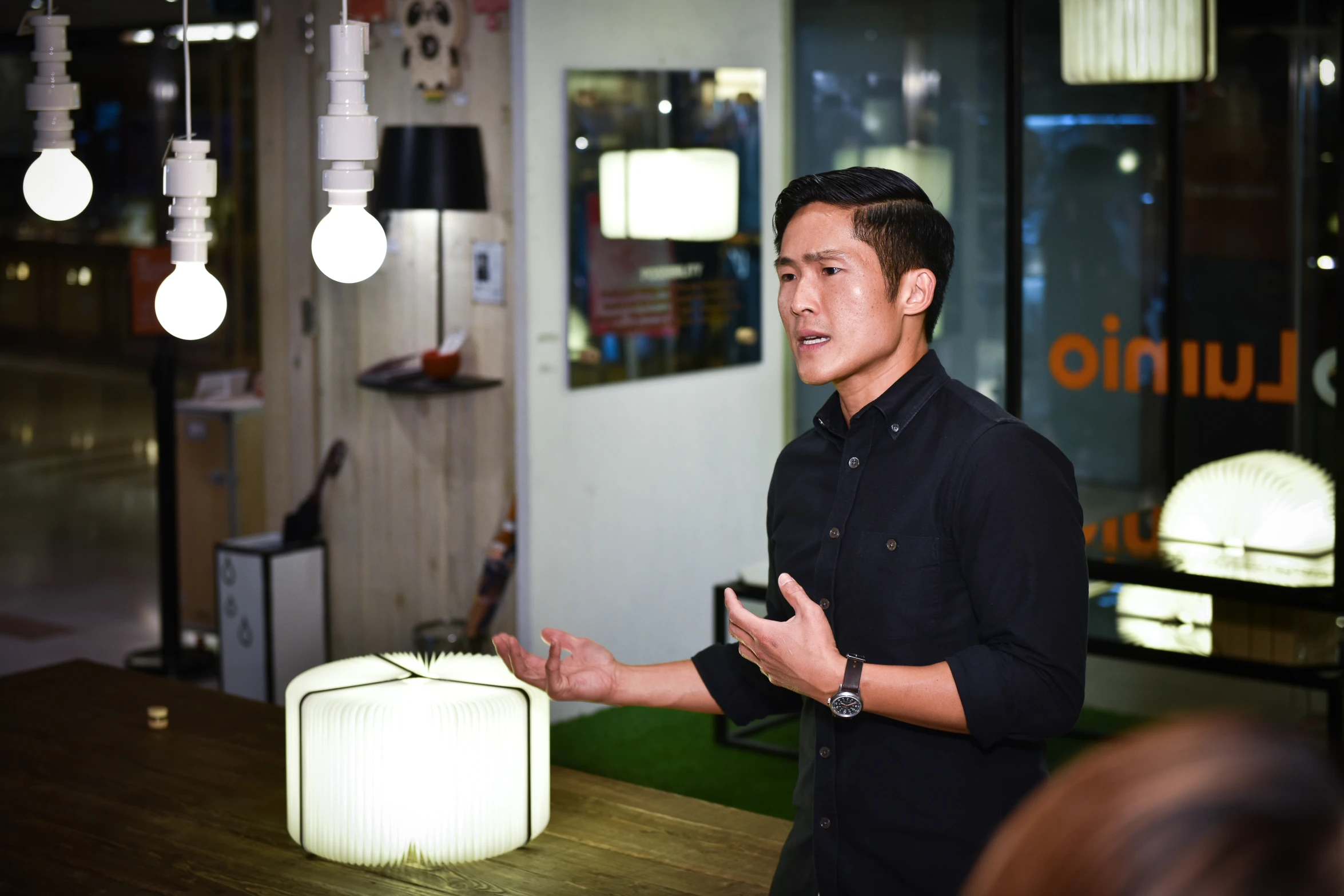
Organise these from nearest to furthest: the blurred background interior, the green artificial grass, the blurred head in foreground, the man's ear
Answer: the blurred head in foreground → the man's ear → the green artificial grass → the blurred background interior

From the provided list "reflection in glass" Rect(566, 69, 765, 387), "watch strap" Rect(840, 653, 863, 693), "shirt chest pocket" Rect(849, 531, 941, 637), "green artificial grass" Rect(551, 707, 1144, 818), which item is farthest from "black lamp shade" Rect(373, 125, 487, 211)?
"watch strap" Rect(840, 653, 863, 693)

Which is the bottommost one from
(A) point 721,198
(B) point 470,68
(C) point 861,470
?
(C) point 861,470

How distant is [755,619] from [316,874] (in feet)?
3.82

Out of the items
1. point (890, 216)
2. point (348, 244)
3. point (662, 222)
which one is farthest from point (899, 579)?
point (662, 222)

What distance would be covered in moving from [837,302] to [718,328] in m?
3.58

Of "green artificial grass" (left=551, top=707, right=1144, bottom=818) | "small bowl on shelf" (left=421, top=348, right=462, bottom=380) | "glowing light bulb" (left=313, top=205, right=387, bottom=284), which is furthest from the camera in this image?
"small bowl on shelf" (left=421, top=348, right=462, bottom=380)

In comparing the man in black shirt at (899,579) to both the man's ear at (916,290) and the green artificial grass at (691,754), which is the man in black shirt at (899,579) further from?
the green artificial grass at (691,754)

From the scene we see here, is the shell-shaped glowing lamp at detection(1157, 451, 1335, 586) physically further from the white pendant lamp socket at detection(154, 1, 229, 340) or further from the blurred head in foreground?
the blurred head in foreground

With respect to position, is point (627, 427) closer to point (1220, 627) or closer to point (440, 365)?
point (440, 365)

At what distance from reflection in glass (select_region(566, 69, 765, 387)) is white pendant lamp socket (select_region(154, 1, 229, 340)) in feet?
7.64

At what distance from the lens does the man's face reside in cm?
174

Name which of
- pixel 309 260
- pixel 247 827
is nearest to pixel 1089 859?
pixel 247 827

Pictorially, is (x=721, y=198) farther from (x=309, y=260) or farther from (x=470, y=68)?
(x=309, y=260)

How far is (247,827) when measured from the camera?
260cm
